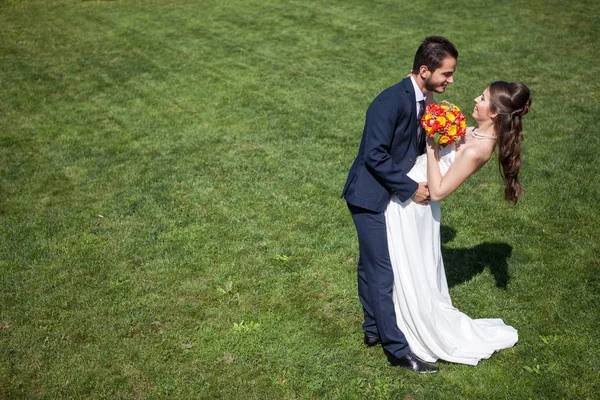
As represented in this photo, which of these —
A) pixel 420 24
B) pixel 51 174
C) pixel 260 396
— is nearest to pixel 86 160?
pixel 51 174

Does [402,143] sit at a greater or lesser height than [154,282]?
greater

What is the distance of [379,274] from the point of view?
18.1 feet

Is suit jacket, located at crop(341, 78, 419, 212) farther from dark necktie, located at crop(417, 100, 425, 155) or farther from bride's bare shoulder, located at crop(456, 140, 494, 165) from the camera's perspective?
bride's bare shoulder, located at crop(456, 140, 494, 165)

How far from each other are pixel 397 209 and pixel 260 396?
2121 mm

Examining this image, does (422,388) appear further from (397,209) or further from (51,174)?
(51,174)

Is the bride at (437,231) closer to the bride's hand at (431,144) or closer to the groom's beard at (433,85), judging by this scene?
the bride's hand at (431,144)

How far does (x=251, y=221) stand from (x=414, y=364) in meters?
3.55

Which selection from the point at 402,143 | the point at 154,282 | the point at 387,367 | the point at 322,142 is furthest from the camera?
the point at 322,142

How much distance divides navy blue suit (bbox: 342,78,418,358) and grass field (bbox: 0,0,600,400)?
55 cm

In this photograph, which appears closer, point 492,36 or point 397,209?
point 397,209

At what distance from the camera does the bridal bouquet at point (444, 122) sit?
4926 millimetres

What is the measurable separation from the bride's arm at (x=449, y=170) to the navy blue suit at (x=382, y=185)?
20 centimetres

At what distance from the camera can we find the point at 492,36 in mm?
15836

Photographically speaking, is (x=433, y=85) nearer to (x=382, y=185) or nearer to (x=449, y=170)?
(x=449, y=170)
